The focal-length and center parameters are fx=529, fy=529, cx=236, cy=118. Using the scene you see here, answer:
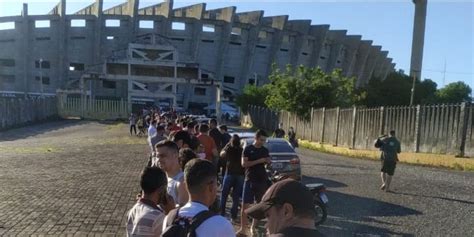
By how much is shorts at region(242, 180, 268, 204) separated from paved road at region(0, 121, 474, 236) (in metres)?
1.17

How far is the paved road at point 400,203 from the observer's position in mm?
8477

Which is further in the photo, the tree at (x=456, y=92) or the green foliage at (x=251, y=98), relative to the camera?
the tree at (x=456, y=92)

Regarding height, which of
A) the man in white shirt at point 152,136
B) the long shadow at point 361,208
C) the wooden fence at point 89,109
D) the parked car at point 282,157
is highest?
the man in white shirt at point 152,136

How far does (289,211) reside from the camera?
2387mm

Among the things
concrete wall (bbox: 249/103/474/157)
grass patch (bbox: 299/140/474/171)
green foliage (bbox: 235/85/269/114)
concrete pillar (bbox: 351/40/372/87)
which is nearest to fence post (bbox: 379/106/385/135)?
concrete wall (bbox: 249/103/474/157)

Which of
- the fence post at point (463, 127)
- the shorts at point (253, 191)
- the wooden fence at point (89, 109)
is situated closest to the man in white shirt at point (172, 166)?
the shorts at point (253, 191)

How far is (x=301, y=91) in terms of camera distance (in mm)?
37156

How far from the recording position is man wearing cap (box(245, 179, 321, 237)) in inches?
93.7

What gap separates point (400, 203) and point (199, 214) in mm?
8826

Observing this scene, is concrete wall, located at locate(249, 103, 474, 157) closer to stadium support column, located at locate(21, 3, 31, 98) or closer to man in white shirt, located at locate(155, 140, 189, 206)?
man in white shirt, located at locate(155, 140, 189, 206)

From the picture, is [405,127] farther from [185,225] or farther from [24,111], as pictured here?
[24,111]

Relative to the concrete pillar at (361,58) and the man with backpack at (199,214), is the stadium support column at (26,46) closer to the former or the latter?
the concrete pillar at (361,58)

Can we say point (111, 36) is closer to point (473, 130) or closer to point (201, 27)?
point (201, 27)

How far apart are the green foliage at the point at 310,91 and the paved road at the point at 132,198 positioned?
56.8ft
